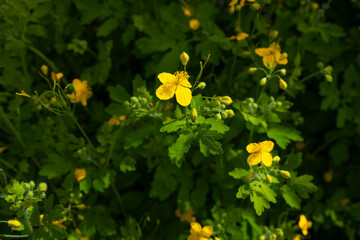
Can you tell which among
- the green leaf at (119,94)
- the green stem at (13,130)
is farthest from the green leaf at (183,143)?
the green stem at (13,130)

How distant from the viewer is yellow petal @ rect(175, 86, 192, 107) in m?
1.75

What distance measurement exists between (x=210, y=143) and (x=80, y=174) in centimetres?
106

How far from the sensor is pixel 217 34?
2.68m

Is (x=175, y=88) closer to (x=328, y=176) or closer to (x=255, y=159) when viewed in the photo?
(x=255, y=159)

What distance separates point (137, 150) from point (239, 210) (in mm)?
845

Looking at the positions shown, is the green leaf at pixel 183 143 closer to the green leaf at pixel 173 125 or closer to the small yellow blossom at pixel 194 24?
the green leaf at pixel 173 125

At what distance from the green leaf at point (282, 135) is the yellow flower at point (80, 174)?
1.32m

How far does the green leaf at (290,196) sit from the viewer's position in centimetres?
224

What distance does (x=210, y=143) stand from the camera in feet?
6.06

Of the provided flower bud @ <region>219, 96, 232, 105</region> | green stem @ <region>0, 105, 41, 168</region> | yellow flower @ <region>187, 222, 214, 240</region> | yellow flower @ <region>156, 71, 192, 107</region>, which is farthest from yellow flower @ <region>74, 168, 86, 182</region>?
flower bud @ <region>219, 96, 232, 105</region>

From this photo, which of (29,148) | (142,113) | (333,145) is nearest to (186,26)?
(142,113)

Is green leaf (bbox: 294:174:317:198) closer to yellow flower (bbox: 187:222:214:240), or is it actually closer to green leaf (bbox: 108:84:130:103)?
yellow flower (bbox: 187:222:214:240)

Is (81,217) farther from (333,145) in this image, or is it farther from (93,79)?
(333,145)

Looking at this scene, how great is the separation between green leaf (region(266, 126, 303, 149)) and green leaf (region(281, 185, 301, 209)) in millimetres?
297
